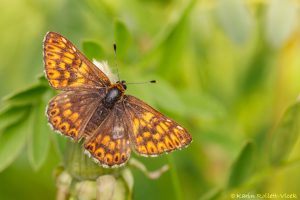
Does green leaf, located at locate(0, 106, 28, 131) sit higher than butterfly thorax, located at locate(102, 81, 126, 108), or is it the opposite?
butterfly thorax, located at locate(102, 81, 126, 108)

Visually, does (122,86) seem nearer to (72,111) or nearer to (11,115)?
(72,111)

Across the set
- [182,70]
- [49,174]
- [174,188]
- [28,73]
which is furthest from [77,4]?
[174,188]

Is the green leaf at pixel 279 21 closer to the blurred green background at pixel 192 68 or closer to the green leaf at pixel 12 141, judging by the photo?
the blurred green background at pixel 192 68

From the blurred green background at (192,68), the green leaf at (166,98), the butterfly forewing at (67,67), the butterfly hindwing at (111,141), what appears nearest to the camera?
the butterfly hindwing at (111,141)

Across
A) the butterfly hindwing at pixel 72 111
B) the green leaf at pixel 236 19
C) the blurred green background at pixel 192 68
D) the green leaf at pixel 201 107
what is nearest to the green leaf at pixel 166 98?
the blurred green background at pixel 192 68

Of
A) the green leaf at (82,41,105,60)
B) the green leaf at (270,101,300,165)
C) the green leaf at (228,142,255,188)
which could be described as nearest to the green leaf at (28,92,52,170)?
the green leaf at (82,41,105,60)

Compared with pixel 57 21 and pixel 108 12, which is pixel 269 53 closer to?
pixel 108 12

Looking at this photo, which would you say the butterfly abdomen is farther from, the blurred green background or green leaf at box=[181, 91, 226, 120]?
green leaf at box=[181, 91, 226, 120]
